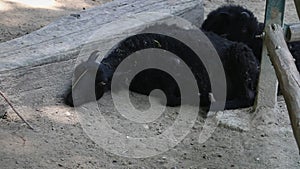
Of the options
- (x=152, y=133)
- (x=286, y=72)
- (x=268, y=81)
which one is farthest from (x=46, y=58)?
(x=286, y=72)

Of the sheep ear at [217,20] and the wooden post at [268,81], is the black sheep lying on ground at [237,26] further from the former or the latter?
the wooden post at [268,81]

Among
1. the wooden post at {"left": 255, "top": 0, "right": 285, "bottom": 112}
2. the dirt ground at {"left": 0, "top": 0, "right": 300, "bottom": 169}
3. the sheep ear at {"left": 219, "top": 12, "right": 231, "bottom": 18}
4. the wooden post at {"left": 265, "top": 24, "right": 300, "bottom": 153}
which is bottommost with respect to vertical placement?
the dirt ground at {"left": 0, "top": 0, "right": 300, "bottom": 169}

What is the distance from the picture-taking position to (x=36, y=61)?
4.09 metres

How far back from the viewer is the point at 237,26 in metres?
5.02

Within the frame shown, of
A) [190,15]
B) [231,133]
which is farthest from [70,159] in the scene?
[190,15]

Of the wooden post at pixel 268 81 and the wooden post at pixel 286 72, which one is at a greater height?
the wooden post at pixel 286 72

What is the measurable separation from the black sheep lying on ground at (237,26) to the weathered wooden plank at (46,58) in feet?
1.87

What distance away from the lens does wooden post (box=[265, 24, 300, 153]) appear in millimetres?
2488

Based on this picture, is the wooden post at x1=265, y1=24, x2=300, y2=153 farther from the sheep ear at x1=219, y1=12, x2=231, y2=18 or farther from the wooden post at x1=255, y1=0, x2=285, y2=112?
the sheep ear at x1=219, y1=12, x2=231, y2=18

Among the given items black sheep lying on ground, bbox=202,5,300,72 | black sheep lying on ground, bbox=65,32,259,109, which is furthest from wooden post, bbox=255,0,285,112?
black sheep lying on ground, bbox=202,5,300,72

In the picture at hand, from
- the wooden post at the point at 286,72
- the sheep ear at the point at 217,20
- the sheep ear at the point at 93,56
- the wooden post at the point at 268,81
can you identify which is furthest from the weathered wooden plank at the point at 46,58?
the wooden post at the point at 286,72

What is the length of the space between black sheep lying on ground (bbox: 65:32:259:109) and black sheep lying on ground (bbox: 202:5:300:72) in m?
0.36

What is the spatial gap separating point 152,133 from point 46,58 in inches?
35.4

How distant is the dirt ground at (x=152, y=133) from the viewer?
11.8 feet
